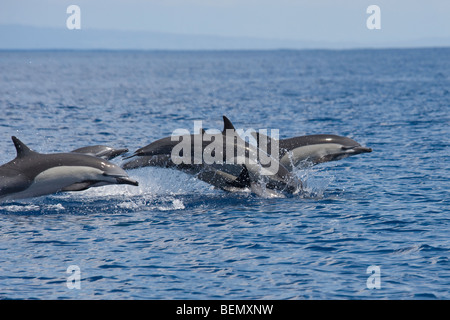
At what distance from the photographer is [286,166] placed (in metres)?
17.9

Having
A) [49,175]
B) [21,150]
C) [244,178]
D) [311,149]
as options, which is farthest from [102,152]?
[311,149]

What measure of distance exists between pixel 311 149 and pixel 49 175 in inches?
261

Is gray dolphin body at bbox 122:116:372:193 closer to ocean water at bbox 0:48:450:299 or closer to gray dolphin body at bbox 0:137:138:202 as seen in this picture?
ocean water at bbox 0:48:450:299

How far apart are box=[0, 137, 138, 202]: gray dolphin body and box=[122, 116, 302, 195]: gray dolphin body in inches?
54.2

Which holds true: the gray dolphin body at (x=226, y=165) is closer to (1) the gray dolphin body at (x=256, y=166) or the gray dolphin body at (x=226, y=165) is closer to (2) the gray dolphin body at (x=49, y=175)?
Result: (1) the gray dolphin body at (x=256, y=166)

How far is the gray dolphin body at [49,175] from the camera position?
15.4 metres

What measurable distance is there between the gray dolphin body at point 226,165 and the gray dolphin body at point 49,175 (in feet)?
4.51

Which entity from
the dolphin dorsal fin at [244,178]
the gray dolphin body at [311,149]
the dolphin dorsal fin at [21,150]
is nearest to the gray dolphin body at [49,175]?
the dolphin dorsal fin at [21,150]

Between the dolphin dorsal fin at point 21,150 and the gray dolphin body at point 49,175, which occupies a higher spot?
the dolphin dorsal fin at point 21,150

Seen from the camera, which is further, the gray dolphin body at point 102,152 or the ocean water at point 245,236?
the gray dolphin body at point 102,152
